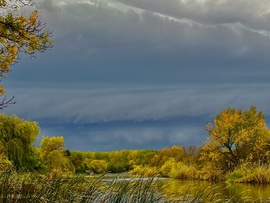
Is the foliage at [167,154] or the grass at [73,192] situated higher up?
the foliage at [167,154]

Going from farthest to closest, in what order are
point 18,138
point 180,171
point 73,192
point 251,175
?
point 180,171 → point 18,138 → point 251,175 → point 73,192

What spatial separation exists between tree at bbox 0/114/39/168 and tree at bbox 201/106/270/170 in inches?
416

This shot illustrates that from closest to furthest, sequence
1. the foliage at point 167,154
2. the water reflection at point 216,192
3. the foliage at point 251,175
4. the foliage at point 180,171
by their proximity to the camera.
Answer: the water reflection at point 216,192, the foliage at point 251,175, the foliage at point 180,171, the foliage at point 167,154

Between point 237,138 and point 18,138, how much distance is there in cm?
1311

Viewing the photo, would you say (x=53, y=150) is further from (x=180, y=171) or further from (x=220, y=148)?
(x=220, y=148)

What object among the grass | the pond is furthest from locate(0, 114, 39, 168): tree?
the grass

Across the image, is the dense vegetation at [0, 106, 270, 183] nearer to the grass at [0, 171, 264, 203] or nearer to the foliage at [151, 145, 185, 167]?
the foliage at [151, 145, 185, 167]

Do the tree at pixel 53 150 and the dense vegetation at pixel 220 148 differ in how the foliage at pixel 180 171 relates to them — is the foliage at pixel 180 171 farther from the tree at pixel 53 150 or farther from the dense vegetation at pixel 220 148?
the tree at pixel 53 150

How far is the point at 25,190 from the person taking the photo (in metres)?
8.10

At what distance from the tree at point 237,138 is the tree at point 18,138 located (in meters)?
10.6

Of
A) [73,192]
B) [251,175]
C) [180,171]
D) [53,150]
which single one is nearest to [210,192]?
[73,192]

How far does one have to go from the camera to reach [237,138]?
101 feet

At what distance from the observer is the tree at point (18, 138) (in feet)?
98.5

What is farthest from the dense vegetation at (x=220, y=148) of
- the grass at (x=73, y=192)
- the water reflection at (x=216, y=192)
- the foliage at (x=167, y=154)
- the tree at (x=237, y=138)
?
the grass at (x=73, y=192)
